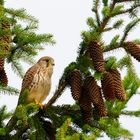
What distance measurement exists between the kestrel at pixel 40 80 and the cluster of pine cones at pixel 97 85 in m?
2.10

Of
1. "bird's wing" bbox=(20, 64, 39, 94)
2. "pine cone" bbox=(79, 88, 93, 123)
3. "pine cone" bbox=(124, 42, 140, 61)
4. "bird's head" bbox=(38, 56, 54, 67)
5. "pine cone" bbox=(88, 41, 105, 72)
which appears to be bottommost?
"pine cone" bbox=(79, 88, 93, 123)

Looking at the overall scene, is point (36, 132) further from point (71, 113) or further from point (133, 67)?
point (133, 67)

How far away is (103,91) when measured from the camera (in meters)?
3.87

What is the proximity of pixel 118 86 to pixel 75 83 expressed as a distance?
35 cm

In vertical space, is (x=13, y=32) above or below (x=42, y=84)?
below

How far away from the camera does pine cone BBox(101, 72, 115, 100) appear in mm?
3820

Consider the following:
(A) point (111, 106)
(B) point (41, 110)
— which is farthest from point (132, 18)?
(B) point (41, 110)

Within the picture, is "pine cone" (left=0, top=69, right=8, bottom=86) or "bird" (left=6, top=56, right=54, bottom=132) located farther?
"bird" (left=6, top=56, right=54, bottom=132)

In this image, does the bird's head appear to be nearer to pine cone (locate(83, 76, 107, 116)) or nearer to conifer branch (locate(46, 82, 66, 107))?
conifer branch (locate(46, 82, 66, 107))

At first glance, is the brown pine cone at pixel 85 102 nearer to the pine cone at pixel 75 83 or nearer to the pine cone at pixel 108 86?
the pine cone at pixel 75 83

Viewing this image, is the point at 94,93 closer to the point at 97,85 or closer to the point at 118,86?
the point at 97,85

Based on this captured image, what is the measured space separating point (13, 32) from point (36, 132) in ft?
2.90

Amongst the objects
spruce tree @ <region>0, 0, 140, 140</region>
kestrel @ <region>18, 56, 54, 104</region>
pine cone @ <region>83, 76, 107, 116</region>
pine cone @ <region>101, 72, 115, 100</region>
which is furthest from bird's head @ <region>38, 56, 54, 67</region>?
pine cone @ <region>101, 72, 115, 100</region>

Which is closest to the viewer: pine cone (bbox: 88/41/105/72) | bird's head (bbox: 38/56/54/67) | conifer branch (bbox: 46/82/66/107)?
pine cone (bbox: 88/41/105/72)
